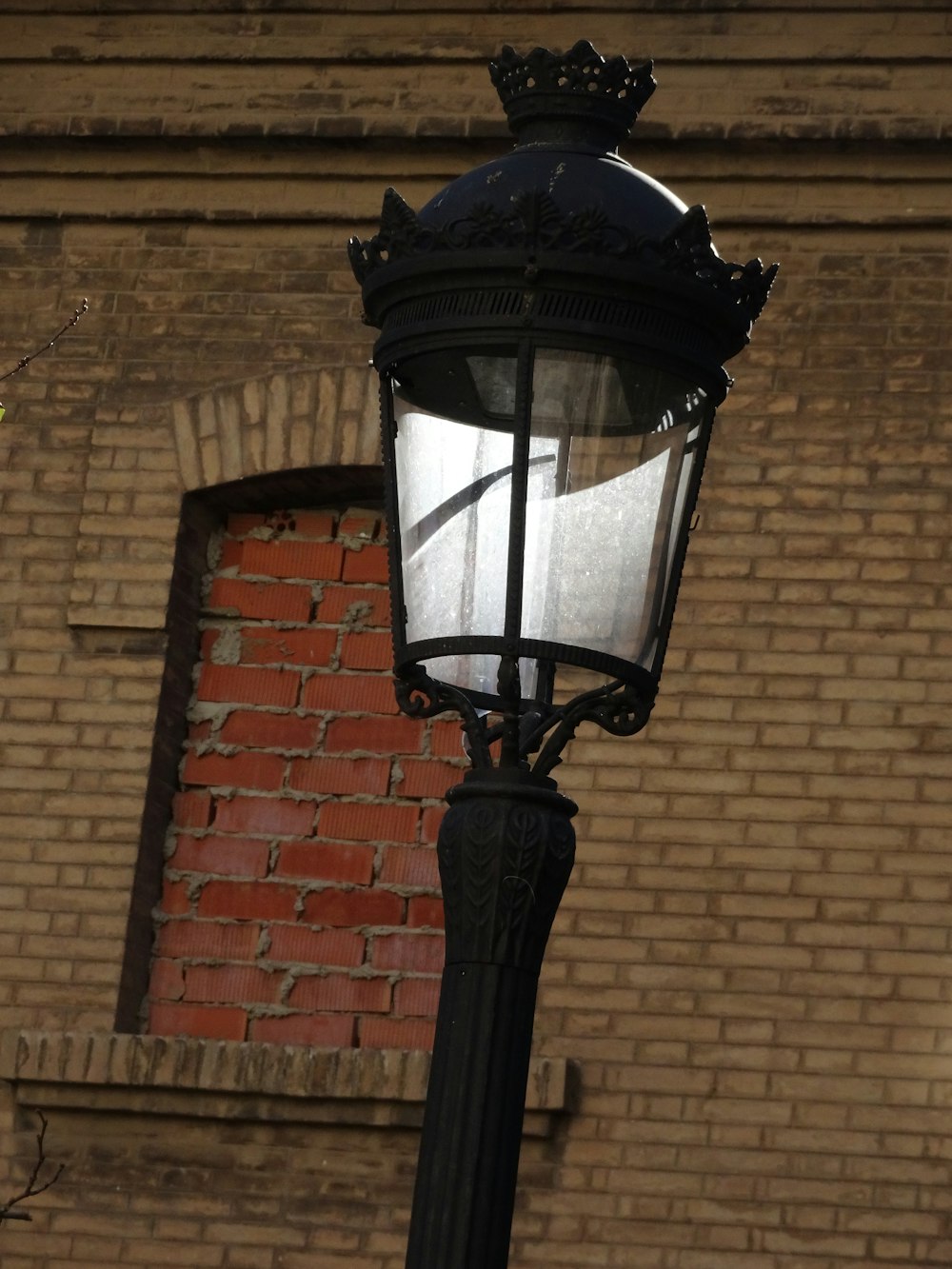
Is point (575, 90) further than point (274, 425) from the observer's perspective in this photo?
No

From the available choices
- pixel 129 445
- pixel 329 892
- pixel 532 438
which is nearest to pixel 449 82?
pixel 129 445

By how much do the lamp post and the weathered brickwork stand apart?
307 centimetres

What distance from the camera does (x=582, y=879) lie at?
22.2 feet

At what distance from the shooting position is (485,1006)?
3.48m

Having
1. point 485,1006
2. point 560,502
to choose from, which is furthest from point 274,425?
point 485,1006

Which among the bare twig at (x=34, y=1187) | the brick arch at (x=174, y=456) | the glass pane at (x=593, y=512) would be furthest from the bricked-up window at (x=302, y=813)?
the glass pane at (x=593, y=512)

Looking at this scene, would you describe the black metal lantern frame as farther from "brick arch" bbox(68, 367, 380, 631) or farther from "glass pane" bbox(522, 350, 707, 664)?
"brick arch" bbox(68, 367, 380, 631)

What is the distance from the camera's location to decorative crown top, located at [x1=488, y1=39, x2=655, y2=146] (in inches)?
155

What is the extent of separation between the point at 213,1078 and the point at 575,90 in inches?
146

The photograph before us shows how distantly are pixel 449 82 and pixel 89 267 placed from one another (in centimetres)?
133

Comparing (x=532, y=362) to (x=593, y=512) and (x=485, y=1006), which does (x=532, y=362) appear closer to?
(x=593, y=512)

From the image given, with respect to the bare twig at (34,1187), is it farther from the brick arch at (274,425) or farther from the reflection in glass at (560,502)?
the brick arch at (274,425)

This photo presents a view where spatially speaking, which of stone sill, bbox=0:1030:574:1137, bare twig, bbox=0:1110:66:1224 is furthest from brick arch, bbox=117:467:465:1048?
bare twig, bbox=0:1110:66:1224

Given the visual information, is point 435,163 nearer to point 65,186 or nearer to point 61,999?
point 65,186
